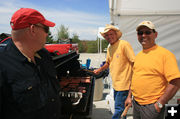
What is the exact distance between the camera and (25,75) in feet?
3.57

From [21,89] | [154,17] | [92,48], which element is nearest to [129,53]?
[154,17]

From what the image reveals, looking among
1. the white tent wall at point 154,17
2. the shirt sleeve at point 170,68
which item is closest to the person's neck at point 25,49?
the shirt sleeve at point 170,68

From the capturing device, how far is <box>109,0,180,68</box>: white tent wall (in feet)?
10.5

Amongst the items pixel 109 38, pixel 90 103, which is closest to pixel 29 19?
pixel 109 38

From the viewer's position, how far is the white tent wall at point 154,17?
3.21 m

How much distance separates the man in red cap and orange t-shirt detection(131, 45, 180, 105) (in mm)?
1126

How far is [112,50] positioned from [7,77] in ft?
6.37

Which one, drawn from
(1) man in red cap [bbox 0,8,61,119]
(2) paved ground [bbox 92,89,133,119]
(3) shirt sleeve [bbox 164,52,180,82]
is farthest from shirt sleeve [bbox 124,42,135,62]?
(2) paved ground [bbox 92,89,133,119]

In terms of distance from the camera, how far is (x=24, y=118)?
3.54 feet

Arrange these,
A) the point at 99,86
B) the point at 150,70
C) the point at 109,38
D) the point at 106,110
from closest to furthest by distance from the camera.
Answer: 1. the point at 150,70
2. the point at 109,38
3. the point at 106,110
4. the point at 99,86

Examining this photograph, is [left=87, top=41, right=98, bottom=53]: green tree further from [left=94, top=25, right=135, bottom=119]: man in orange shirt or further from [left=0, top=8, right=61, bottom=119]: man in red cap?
[left=0, top=8, right=61, bottom=119]: man in red cap

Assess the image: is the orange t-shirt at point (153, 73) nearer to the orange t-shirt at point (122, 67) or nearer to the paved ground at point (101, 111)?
the orange t-shirt at point (122, 67)

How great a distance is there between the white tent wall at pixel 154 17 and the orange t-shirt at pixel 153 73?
1.68 m

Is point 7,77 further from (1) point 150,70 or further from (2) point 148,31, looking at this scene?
(2) point 148,31
